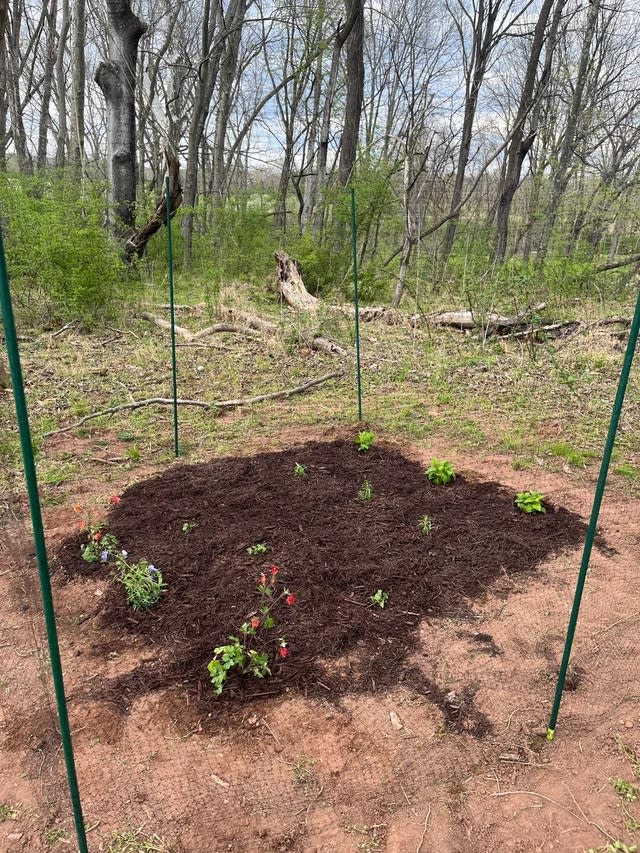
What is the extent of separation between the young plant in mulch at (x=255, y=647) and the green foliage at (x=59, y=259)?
5.74 metres

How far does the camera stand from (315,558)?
9.30 feet

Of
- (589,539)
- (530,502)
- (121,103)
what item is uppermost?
(121,103)

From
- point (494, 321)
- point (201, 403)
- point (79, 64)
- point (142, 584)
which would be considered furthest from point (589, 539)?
point (79, 64)

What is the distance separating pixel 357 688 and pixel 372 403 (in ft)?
11.8

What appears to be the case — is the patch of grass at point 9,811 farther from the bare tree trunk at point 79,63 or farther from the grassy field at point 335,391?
the bare tree trunk at point 79,63

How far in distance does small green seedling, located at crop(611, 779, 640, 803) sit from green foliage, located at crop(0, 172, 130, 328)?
7055mm

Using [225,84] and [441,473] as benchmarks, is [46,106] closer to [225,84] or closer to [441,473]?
[225,84]

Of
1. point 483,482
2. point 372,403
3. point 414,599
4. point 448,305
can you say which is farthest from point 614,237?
point 414,599

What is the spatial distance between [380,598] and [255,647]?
24.9 inches

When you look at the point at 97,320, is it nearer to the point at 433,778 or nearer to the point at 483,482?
the point at 483,482

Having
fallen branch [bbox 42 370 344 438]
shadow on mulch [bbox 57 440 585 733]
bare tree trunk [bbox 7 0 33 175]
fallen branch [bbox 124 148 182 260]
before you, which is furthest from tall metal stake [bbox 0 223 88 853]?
bare tree trunk [bbox 7 0 33 175]

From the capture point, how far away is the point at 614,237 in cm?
1123

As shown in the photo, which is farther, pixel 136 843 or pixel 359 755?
pixel 359 755

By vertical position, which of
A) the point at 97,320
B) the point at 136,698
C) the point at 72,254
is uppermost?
the point at 72,254
